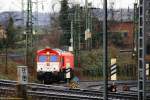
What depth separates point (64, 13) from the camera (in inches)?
2432

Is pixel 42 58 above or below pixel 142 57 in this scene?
below

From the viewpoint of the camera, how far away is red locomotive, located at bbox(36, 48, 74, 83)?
1464 inches

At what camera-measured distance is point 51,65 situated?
37.7 m

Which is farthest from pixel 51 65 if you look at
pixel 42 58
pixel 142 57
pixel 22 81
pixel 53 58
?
pixel 142 57

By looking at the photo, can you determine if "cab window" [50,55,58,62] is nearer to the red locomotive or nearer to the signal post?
the red locomotive

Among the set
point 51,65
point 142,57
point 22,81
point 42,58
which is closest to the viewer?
point 142,57

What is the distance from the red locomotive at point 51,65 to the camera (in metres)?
37.2

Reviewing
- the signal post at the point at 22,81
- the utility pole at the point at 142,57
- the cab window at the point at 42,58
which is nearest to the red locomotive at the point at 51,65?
the cab window at the point at 42,58

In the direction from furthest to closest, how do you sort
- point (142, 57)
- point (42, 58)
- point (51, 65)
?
point (42, 58) < point (51, 65) < point (142, 57)

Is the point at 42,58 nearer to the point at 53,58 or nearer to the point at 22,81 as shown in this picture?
the point at 53,58

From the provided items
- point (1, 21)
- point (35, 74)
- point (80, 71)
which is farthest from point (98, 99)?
point (1, 21)

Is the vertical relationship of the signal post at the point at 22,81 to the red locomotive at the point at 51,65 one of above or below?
above

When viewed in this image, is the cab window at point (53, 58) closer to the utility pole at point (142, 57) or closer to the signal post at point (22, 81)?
the signal post at point (22, 81)

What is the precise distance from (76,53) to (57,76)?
12.4 meters
